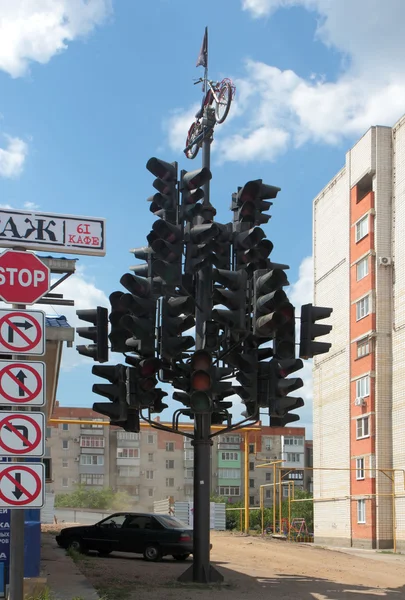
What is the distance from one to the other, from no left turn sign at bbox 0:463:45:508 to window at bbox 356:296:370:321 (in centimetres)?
3540

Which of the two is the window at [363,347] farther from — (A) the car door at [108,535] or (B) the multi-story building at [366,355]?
(A) the car door at [108,535]

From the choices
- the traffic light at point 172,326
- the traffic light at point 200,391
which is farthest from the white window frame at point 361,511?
the traffic light at point 172,326

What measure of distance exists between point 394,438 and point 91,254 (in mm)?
32415

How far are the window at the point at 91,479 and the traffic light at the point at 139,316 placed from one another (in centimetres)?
9726

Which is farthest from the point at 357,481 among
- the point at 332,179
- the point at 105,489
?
the point at 105,489

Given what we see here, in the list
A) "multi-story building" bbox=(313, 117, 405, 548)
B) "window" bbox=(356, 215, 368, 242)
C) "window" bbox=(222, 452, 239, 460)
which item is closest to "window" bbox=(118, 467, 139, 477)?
"window" bbox=(222, 452, 239, 460)

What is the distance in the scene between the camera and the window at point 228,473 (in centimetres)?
10969

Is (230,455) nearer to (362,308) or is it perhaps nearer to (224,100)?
(362,308)

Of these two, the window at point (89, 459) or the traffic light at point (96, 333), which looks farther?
the window at point (89, 459)

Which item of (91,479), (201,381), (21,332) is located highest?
(21,332)

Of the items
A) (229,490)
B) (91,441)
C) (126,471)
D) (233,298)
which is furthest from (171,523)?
(229,490)

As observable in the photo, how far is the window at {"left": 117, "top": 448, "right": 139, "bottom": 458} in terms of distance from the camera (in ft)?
358

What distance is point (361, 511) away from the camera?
135 feet

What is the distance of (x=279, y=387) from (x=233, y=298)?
1579mm
